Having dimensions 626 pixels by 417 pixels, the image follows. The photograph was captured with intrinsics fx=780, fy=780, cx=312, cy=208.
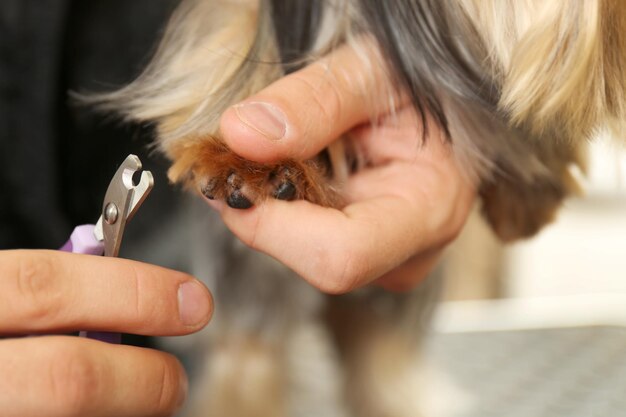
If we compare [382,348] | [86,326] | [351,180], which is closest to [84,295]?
[86,326]

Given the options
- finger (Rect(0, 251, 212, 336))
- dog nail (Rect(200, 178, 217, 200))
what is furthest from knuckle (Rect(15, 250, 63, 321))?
dog nail (Rect(200, 178, 217, 200))

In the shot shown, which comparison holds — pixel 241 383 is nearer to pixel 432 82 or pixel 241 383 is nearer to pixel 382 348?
pixel 382 348

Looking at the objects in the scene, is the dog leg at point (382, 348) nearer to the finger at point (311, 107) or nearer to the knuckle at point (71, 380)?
the finger at point (311, 107)

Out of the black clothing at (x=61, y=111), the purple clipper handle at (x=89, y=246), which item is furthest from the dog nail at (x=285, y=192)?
the black clothing at (x=61, y=111)

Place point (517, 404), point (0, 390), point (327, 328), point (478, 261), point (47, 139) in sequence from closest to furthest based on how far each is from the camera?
point (0, 390), point (47, 139), point (517, 404), point (327, 328), point (478, 261)

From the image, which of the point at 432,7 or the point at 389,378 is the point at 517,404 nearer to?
the point at 389,378

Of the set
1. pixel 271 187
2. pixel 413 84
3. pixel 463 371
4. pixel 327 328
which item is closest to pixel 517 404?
pixel 463 371
